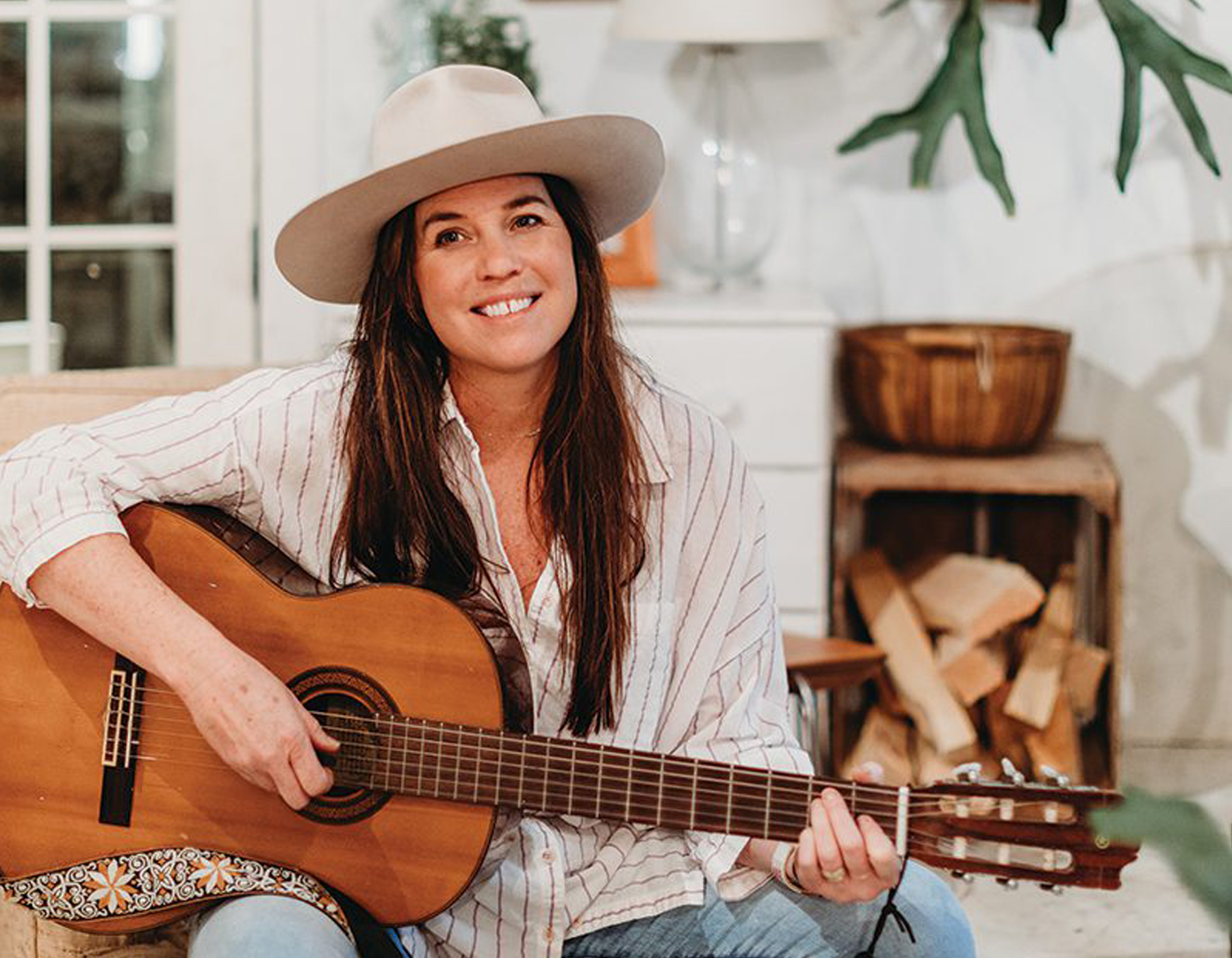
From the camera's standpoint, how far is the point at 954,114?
124 inches

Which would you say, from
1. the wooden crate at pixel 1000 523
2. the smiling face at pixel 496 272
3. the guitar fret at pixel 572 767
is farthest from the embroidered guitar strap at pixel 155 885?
the wooden crate at pixel 1000 523

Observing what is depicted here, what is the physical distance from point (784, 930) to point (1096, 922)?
4.06ft

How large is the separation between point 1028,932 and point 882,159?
1503 mm

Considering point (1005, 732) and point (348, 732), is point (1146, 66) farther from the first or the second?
point (348, 732)

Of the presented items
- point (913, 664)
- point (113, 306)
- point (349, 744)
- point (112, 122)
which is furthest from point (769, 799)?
point (112, 122)

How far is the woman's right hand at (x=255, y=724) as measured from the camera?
1.64 m

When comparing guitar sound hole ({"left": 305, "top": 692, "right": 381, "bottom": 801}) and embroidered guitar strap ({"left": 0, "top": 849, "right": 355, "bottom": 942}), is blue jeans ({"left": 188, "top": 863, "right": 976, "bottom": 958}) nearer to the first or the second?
embroidered guitar strap ({"left": 0, "top": 849, "right": 355, "bottom": 942})

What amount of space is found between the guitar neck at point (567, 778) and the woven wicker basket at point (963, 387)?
1.65 m

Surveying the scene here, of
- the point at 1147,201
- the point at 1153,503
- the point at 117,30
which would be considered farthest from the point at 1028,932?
the point at 117,30

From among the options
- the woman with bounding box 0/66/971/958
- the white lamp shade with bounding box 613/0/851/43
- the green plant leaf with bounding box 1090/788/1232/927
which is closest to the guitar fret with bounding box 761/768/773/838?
the woman with bounding box 0/66/971/958

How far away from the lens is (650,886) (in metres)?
1.76

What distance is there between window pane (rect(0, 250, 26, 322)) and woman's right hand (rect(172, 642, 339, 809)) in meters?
2.00

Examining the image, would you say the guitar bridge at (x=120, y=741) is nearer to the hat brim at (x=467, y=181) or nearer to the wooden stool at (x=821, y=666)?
the hat brim at (x=467, y=181)

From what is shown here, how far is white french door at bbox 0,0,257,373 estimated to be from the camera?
3.44 metres
